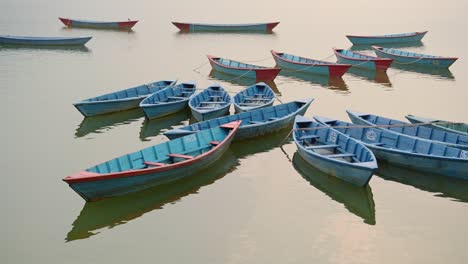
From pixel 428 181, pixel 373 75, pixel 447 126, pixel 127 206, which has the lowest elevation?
pixel 127 206

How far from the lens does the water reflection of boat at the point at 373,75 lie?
98.6 feet

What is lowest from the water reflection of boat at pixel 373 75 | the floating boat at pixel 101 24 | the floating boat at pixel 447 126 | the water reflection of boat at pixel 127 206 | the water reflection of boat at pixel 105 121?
the water reflection of boat at pixel 127 206

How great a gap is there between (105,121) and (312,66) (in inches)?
554

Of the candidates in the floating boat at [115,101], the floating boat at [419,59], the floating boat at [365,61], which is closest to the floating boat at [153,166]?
the floating boat at [115,101]

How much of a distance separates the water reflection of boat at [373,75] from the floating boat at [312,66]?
2.27 meters

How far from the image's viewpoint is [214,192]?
15.5 metres

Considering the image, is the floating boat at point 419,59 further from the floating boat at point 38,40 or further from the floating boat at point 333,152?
the floating boat at point 38,40

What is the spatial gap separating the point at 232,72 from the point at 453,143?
1536 cm

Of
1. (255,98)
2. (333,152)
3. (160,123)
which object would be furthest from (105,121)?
(333,152)

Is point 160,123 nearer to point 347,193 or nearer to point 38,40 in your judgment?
point 347,193

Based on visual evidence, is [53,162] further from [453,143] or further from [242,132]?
[453,143]

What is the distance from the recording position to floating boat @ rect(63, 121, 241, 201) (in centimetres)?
1341

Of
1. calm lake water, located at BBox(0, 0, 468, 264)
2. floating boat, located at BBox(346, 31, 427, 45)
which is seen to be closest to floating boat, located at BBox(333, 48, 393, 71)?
calm lake water, located at BBox(0, 0, 468, 264)

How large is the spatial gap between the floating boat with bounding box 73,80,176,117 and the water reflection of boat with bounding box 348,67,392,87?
1322 cm
